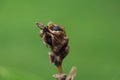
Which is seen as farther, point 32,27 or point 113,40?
point 32,27

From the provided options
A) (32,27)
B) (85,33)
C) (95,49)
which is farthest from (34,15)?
(95,49)

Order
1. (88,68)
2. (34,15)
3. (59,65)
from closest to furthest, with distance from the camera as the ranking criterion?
(59,65)
(88,68)
(34,15)

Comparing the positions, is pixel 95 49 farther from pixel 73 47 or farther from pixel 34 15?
pixel 34 15

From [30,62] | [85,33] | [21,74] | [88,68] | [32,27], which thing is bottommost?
[21,74]

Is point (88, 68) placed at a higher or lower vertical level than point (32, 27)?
lower

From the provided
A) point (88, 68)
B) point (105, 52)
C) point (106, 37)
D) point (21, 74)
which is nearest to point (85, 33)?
point (106, 37)

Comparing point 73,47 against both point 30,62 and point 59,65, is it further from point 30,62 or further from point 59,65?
point 59,65

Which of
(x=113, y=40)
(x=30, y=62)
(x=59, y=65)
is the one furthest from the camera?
(x=113, y=40)
